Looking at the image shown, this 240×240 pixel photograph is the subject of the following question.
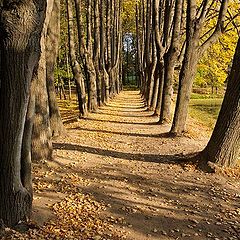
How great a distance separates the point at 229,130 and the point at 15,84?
5418 millimetres

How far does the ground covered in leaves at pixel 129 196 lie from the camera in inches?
216

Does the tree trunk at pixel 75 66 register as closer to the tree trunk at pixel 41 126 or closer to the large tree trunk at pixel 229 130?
the tree trunk at pixel 41 126

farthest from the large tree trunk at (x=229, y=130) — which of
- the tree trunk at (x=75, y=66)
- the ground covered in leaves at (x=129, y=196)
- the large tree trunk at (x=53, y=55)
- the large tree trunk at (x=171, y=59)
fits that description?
the tree trunk at (x=75, y=66)

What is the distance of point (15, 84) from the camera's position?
453 centimetres

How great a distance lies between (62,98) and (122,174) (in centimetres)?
3454

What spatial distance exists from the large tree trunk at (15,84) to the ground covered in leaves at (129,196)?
20.5 inches

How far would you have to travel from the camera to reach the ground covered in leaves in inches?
216

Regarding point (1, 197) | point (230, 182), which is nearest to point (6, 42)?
point (1, 197)

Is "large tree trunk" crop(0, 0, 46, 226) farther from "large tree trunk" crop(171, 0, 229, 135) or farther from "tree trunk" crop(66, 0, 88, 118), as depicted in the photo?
"tree trunk" crop(66, 0, 88, 118)

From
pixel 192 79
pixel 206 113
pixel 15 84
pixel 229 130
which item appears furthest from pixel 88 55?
pixel 15 84

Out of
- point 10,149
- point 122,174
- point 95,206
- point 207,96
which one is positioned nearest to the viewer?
point 10,149

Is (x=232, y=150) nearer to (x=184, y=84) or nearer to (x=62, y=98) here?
(x=184, y=84)

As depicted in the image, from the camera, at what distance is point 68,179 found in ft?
25.4

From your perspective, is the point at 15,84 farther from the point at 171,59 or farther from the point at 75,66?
the point at 75,66
